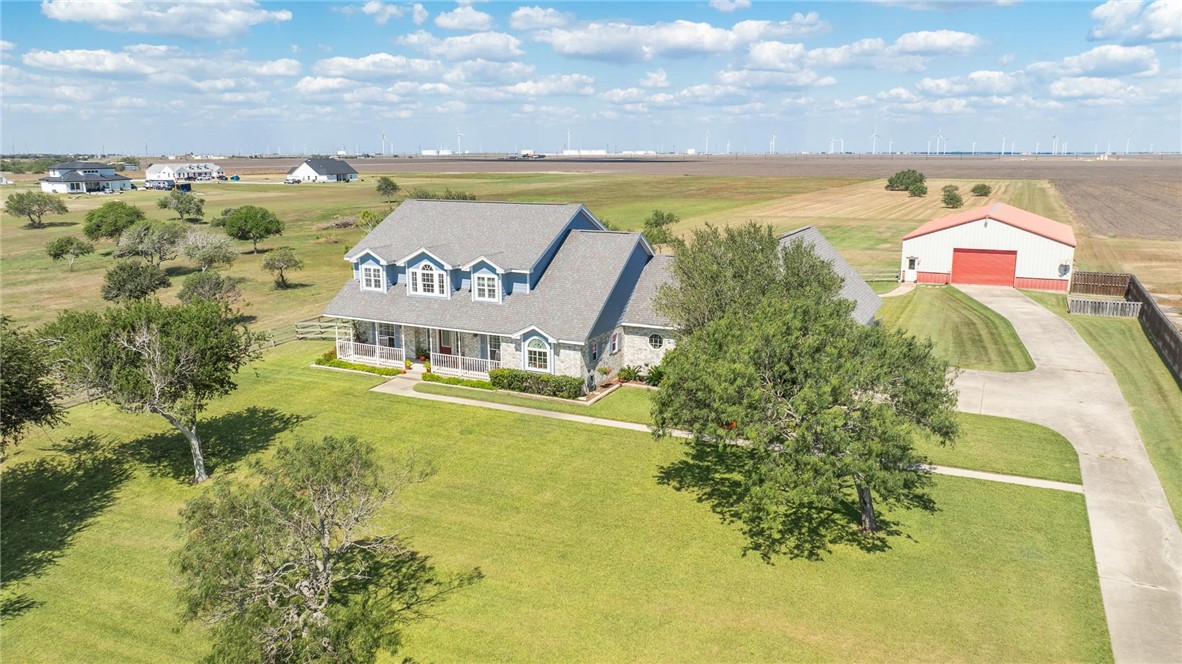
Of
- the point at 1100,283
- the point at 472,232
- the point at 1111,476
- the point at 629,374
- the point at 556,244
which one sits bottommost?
the point at 1111,476

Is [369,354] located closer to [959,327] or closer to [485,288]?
[485,288]

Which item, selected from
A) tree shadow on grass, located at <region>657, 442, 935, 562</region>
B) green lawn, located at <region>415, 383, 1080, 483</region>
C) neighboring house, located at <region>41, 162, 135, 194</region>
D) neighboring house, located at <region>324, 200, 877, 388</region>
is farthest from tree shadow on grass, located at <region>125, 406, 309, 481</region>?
neighboring house, located at <region>41, 162, 135, 194</region>

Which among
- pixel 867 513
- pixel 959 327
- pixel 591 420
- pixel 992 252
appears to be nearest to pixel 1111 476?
pixel 867 513

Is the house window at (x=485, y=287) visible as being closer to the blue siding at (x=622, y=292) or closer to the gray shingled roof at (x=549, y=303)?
the gray shingled roof at (x=549, y=303)

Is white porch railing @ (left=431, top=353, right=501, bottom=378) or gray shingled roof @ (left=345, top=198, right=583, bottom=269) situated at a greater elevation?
gray shingled roof @ (left=345, top=198, right=583, bottom=269)

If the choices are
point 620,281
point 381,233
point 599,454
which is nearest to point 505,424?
point 599,454

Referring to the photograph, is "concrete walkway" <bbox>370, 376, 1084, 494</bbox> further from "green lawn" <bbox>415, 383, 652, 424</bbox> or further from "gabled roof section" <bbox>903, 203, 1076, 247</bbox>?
"gabled roof section" <bbox>903, 203, 1076, 247</bbox>

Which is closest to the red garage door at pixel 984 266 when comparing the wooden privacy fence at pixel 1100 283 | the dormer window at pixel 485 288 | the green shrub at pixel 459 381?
the wooden privacy fence at pixel 1100 283
